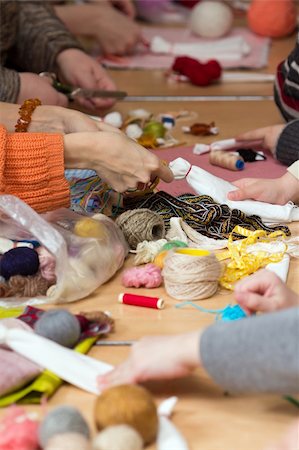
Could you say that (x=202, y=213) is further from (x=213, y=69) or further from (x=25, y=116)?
(x=213, y=69)

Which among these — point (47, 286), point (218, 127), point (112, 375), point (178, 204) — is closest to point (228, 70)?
point (218, 127)

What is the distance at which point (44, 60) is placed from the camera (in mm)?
2082

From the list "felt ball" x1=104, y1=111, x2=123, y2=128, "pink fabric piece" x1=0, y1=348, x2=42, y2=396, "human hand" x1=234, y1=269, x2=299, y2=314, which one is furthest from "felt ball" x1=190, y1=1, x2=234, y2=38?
"pink fabric piece" x1=0, y1=348, x2=42, y2=396

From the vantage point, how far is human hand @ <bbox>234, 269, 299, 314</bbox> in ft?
3.42

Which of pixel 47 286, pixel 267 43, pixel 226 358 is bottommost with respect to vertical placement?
pixel 267 43

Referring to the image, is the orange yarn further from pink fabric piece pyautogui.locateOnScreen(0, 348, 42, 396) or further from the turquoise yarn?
pink fabric piece pyautogui.locateOnScreen(0, 348, 42, 396)

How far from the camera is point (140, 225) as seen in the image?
1321mm

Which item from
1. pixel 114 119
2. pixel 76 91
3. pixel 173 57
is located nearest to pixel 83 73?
pixel 76 91

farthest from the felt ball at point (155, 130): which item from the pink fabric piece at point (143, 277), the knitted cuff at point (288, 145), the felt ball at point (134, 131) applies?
the pink fabric piece at point (143, 277)

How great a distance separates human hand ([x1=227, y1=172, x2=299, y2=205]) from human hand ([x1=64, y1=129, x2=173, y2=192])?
6.6 inches

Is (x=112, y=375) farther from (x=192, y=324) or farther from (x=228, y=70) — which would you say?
(x=228, y=70)

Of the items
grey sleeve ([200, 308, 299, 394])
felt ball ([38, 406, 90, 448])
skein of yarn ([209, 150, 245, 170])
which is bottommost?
skein of yarn ([209, 150, 245, 170])

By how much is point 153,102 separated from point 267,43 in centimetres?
60

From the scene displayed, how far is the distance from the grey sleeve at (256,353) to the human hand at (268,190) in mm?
535
